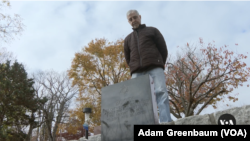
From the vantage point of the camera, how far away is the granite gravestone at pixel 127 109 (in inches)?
103

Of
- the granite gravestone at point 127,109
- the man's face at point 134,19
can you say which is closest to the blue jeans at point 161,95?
the granite gravestone at point 127,109

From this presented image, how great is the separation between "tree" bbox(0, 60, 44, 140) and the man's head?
14.0 metres

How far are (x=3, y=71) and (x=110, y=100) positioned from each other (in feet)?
56.2

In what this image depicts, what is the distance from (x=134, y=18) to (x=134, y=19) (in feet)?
0.07

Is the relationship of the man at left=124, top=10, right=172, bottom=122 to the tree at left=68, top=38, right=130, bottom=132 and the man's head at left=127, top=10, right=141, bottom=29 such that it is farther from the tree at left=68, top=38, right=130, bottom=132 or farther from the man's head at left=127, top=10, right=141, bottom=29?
the tree at left=68, top=38, right=130, bottom=132

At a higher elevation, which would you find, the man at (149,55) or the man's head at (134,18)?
the man's head at (134,18)

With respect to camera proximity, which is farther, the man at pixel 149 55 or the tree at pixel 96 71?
the tree at pixel 96 71

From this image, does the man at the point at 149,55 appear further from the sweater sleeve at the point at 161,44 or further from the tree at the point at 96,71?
the tree at the point at 96,71

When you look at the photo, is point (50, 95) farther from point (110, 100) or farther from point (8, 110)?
point (110, 100)

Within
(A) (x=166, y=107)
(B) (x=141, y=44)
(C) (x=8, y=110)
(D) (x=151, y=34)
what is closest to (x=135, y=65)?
(B) (x=141, y=44)

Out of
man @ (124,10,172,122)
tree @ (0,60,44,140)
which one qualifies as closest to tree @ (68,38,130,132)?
tree @ (0,60,44,140)

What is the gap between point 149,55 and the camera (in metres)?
3.42

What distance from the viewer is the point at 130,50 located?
3873 millimetres

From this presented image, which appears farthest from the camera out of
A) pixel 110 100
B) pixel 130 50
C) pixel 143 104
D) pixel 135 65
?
pixel 130 50
